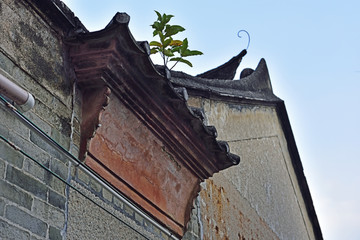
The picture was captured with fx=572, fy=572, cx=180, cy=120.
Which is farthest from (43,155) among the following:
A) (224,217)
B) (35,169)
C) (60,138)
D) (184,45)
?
(224,217)

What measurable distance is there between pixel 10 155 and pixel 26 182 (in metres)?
0.18

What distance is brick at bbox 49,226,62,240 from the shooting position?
312cm

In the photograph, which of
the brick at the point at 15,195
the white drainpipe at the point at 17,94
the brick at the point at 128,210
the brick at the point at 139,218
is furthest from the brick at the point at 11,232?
the brick at the point at 139,218

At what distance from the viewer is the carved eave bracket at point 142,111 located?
3.62m

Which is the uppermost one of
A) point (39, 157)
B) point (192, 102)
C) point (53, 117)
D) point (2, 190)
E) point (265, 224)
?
point (192, 102)

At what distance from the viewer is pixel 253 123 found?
7.87 m

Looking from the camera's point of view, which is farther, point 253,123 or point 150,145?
point 253,123

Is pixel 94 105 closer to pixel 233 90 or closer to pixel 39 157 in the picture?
pixel 39 157

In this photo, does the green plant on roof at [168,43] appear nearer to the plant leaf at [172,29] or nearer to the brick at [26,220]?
the plant leaf at [172,29]

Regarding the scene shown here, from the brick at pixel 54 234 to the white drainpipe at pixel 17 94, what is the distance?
674 mm

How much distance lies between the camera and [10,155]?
9.71 feet

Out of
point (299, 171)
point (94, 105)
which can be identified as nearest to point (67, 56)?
point (94, 105)

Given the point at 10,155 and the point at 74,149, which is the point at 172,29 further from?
the point at 10,155

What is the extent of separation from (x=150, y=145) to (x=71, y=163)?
900 millimetres
